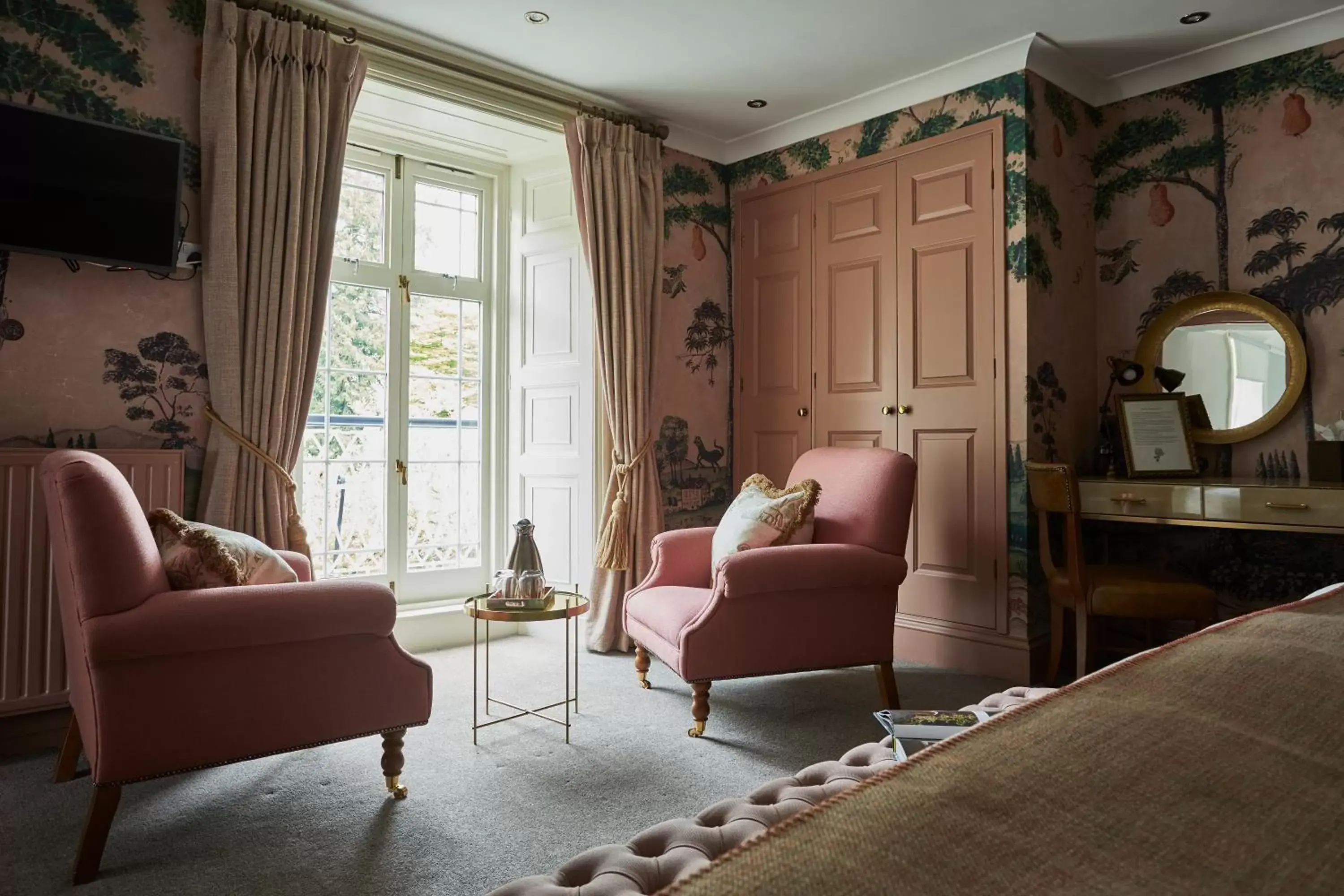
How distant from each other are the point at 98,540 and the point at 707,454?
3033mm

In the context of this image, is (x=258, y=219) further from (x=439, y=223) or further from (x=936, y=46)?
(x=936, y=46)

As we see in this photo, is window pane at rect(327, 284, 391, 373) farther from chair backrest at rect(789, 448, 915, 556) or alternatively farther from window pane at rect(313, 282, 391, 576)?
chair backrest at rect(789, 448, 915, 556)

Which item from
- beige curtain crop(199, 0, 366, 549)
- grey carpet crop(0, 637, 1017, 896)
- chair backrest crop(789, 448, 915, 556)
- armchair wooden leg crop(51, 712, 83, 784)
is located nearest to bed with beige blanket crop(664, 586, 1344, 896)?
grey carpet crop(0, 637, 1017, 896)

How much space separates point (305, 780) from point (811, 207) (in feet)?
11.0

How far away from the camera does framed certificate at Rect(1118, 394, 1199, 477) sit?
338 cm

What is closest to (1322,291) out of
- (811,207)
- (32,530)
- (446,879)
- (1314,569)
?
(1314,569)

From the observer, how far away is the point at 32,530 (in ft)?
8.29

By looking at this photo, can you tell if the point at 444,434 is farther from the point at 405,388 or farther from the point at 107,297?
the point at 107,297

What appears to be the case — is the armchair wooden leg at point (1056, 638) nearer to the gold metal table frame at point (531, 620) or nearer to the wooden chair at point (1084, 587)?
the wooden chair at point (1084, 587)

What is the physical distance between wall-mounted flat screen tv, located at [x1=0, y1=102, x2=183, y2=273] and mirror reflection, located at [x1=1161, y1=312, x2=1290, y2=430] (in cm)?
393

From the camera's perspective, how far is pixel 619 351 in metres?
4.01

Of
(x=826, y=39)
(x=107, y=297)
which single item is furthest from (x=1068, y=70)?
(x=107, y=297)

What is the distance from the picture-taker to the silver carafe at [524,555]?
9.37 feet

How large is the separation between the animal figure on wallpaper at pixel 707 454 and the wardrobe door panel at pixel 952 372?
1066 mm
